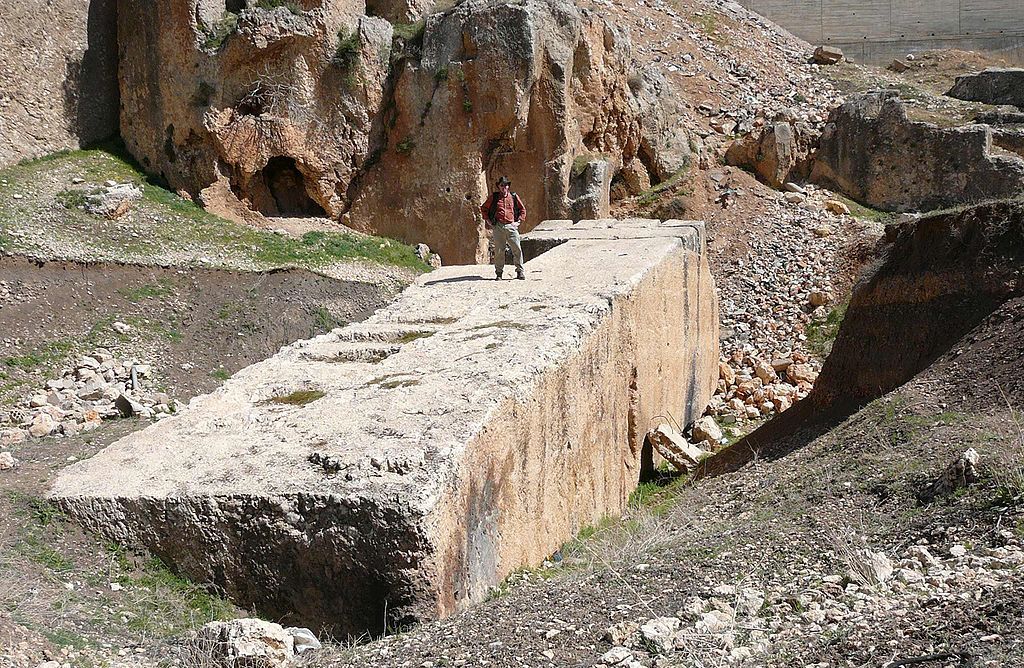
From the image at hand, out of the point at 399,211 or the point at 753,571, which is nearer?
the point at 753,571

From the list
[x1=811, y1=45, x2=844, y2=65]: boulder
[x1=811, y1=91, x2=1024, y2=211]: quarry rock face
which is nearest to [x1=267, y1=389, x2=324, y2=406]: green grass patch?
[x1=811, y1=91, x2=1024, y2=211]: quarry rock face

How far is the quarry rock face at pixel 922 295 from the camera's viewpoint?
7.88m

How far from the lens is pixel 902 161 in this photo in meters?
17.1

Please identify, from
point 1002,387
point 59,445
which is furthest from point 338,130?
point 1002,387

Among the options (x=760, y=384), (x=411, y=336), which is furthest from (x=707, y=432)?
(x=411, y=336)

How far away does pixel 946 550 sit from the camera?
4625 mm

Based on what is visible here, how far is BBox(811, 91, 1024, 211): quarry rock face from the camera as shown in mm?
16281

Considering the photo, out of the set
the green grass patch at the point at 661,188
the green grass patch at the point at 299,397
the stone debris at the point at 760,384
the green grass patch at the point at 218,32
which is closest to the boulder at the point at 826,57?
the green grass patch at the point at 661,188

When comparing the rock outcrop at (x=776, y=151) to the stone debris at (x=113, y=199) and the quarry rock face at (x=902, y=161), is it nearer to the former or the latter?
the quarry rock face at (x=902, y=161)

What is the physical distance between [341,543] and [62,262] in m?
10.2

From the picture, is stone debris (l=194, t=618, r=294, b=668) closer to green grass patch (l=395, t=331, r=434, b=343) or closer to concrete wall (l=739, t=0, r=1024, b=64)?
green grass patch (l=395, t=331, r=434, b=343)

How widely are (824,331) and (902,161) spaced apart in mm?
4636

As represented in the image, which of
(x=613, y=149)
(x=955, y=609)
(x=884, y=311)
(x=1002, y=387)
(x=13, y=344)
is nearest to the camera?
(x=955, y=609)

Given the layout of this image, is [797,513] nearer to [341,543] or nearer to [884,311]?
[341,543]
